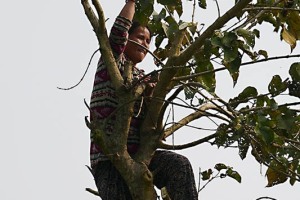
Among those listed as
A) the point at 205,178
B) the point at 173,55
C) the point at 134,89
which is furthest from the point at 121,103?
the point at 205,178

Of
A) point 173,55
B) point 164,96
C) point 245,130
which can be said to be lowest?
point 245,130

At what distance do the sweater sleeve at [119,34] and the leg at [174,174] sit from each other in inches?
18.5

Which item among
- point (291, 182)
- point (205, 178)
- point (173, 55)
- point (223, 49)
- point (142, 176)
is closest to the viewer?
point (223, 49)

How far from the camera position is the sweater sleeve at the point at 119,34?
265 cm

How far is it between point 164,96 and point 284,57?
488 millimetres

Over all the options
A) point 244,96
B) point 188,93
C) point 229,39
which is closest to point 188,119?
point 188,93

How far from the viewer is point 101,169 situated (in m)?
2.68

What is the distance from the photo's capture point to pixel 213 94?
101 inches

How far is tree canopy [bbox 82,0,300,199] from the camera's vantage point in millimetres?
2291

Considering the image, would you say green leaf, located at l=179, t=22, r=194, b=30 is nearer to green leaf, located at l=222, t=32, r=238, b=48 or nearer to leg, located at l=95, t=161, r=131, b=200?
green leaf, located at l=222, t=32, r=238, b=48

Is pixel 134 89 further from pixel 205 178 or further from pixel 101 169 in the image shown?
pixel 205 178

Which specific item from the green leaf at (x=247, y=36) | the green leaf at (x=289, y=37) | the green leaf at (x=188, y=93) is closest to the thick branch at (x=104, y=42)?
the green leaf at (x=188, y=93)

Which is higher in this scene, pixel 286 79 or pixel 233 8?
pixel 233 8

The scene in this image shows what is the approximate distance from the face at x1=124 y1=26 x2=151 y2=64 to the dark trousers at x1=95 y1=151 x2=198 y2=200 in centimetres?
46
